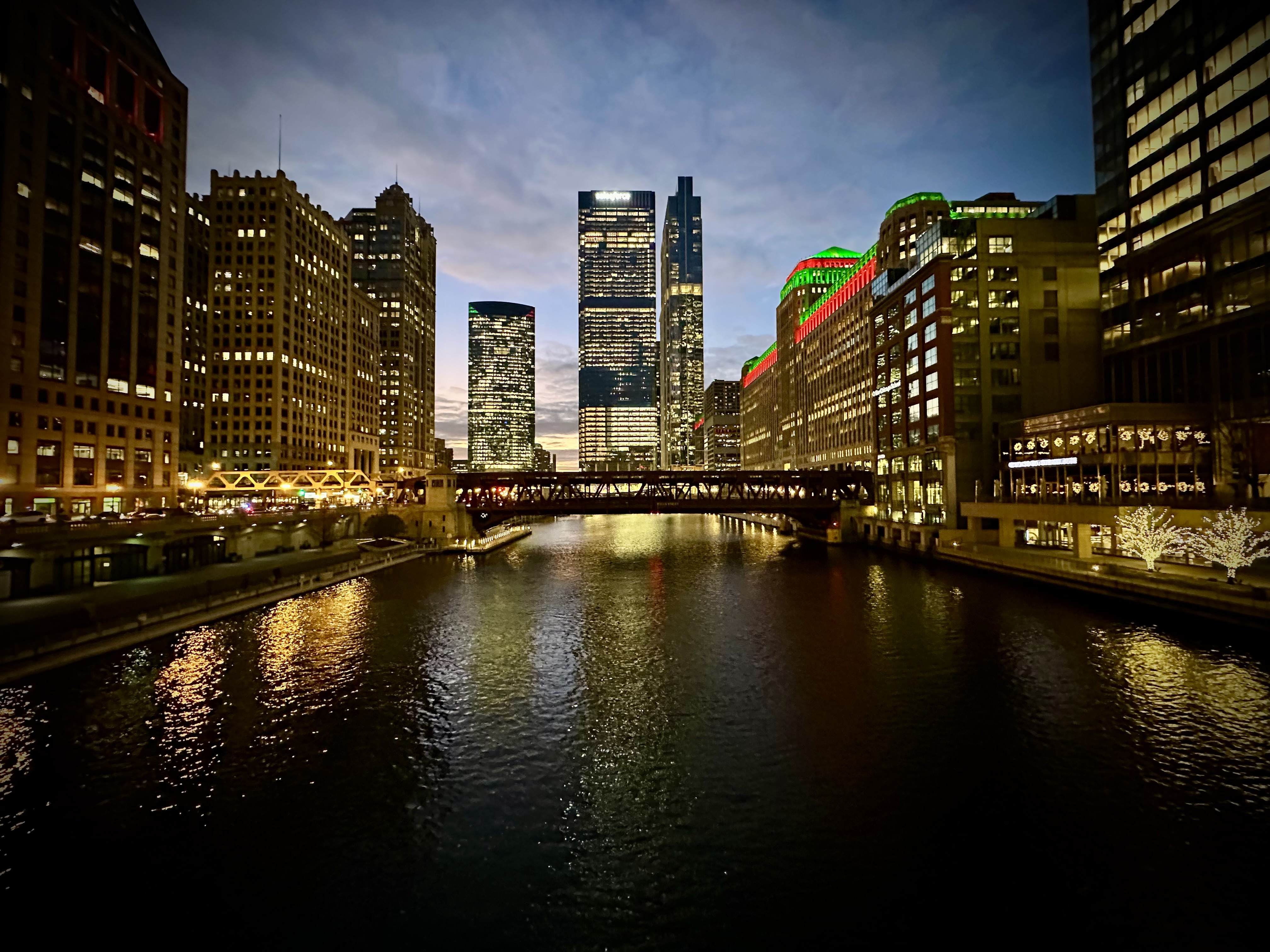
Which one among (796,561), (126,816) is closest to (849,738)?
(126,816)

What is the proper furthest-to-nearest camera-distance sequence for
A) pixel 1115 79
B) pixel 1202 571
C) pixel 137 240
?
pixel 137 240
pixel 1115 79
pixel 1202 571

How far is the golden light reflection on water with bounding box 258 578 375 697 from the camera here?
35.2m

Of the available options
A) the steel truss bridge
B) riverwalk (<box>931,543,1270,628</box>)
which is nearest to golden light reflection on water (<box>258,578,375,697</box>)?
the steel truss bridge

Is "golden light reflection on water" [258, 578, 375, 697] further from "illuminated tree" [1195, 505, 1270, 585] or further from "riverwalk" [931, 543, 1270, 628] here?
"illuminated tree" [1195, 505, 1270, 585]

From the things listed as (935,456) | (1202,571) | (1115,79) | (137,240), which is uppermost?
(1115,79)

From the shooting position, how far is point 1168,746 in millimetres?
24969

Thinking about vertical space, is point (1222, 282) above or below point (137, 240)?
below

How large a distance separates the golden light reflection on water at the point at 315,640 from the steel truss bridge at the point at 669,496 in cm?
4881

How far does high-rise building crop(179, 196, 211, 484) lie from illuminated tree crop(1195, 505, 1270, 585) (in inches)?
7038

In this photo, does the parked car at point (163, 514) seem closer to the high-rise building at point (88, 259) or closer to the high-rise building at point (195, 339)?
the high-rise building at point (88, 259)

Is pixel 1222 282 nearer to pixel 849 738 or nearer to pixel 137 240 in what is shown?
pixel 849 738

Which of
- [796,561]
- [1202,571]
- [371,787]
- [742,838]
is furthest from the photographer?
[796,561]

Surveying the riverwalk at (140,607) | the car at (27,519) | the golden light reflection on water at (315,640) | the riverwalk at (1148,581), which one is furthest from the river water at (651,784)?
the car at (27,519)

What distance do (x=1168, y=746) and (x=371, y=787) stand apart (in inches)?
1211
